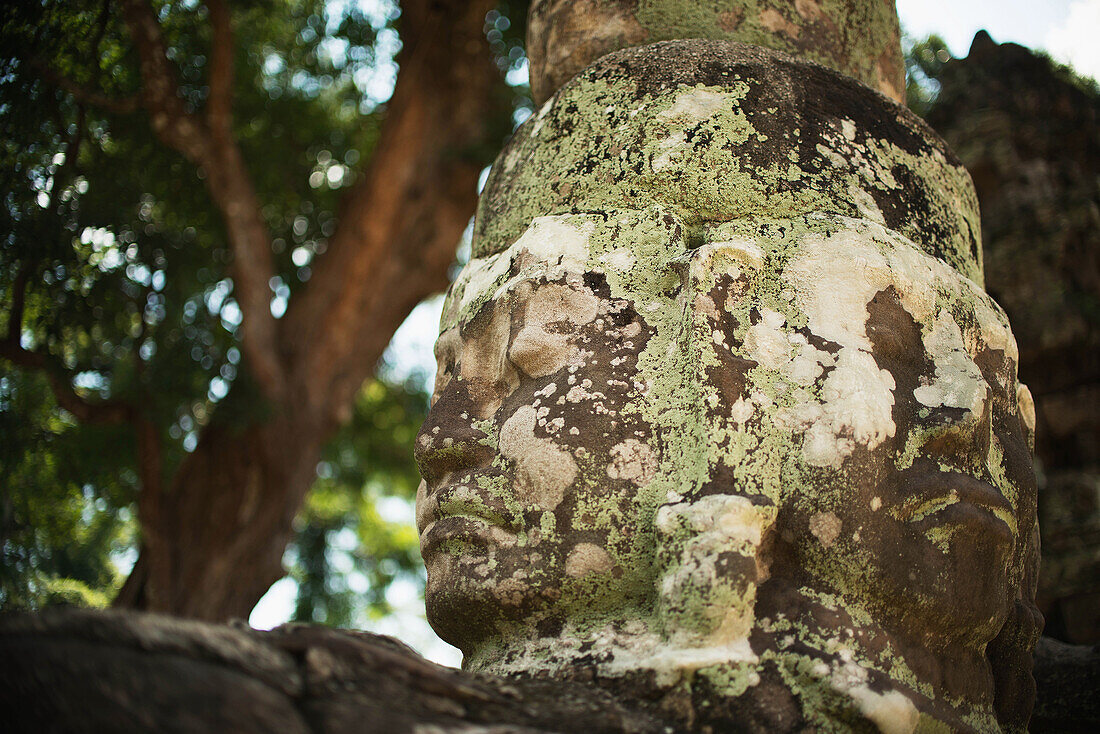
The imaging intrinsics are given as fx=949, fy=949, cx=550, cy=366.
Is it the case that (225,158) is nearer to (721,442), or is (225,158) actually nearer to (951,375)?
(721,442)

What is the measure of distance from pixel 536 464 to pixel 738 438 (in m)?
0.34

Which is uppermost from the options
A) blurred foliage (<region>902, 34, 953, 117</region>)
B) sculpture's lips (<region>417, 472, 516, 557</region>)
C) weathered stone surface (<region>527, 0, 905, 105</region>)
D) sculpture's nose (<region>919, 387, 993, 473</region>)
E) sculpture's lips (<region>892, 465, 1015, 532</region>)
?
blurred foliage (<region>902, 34, 953, 117</region>)

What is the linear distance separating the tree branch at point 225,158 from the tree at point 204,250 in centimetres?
1

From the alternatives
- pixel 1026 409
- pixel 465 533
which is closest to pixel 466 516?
pixel 465 533

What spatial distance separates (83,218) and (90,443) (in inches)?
54.7

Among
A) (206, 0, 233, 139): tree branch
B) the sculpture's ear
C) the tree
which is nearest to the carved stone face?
the sculpture's ear

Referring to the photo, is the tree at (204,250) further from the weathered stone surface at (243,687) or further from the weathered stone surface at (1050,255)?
the weathered stone surface at (1050,255)

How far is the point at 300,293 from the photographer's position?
5.41 metres

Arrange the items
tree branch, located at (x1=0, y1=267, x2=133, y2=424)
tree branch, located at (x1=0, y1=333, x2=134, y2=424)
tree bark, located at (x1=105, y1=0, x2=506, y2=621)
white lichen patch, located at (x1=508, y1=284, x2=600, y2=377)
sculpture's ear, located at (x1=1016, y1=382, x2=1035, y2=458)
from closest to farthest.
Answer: white lichen patch, located at (x1=508, y1=284, x2=600, y2=377) < sculpture's ear, located at (x1=1016, y1=382, x2=1035, y2=458) < tree branch, located at (x1=0, y1=267, x2=133, y2=424) < tree branch, located at (x1=0, y1=333, x2=134, y2=424) < tree bark, located at (x1=105, y1=0, x2=506, y2=621)

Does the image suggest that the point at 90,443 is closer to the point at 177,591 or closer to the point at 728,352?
the point at 177,591

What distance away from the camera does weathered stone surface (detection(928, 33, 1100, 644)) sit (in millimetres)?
→ 2748

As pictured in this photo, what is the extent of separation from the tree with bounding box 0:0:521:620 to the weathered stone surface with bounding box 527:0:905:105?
6.72 ft

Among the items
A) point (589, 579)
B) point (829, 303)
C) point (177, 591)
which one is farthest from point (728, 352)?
point (177, 591)

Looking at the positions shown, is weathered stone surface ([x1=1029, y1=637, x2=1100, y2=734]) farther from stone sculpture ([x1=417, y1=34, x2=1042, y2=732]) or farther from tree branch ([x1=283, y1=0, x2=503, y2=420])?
tree branch ([x1=283, y1=0, x2=503, y2=420])
